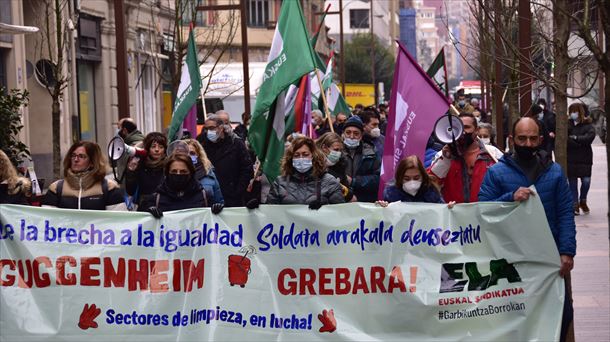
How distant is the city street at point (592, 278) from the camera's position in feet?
32.8

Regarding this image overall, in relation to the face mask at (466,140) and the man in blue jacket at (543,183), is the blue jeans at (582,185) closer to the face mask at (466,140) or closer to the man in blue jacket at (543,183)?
the face mask at (466,140)

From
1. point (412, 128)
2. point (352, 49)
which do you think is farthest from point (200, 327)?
point (352, 49)

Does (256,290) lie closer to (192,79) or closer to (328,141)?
(328,141)

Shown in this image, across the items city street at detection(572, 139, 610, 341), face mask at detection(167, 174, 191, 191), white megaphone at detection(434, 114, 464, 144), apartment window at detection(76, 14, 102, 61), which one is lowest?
city street at detection(572, 139, 610, 341)

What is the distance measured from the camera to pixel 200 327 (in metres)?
7.58

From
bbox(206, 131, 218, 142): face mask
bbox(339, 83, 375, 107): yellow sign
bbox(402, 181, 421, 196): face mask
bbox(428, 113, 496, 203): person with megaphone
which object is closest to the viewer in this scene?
bbox(402, 181, 421, 196): face mask

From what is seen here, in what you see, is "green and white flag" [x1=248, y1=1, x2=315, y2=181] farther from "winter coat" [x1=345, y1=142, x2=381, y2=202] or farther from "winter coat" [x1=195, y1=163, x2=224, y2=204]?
"winter coat" [x1=195, y1=163, x2=224, y2=204]

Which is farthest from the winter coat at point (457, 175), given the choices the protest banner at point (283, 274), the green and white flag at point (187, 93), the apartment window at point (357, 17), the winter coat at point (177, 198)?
the apartment window at point (357, 17)

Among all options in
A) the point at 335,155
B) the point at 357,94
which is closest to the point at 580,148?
the point at 335,155

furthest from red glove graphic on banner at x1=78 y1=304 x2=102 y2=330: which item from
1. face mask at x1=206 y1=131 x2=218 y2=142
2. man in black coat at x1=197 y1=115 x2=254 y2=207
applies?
face mask at x1=206 y1=131 x2=218 y2=142

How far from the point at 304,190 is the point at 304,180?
0.37 ft

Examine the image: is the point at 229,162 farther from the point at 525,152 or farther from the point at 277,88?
the point at 525,152

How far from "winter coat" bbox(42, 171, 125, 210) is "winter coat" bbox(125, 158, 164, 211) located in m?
1.72

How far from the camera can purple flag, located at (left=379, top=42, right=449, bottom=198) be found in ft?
31.5
